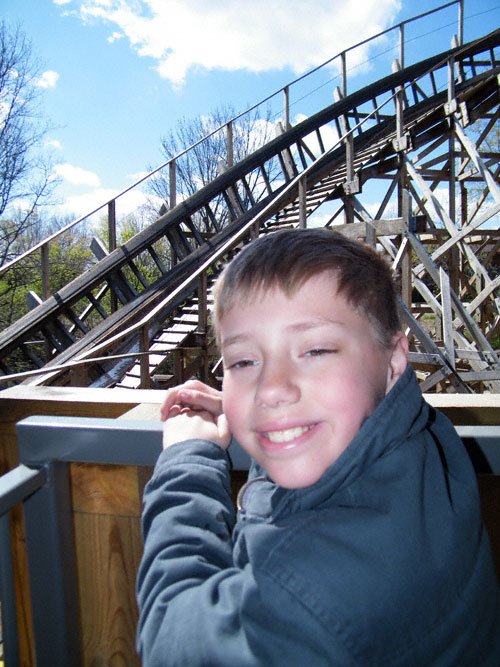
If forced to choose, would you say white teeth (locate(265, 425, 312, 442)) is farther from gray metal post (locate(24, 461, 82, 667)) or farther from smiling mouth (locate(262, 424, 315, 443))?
gray metal post (locate(24, 461, 82, 667))

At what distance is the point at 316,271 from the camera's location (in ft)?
2.83

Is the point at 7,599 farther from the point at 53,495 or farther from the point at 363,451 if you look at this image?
the point at 363,451

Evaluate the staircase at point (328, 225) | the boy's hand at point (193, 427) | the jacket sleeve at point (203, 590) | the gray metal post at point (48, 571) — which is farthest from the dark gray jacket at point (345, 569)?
the staircase at point (328, 225)

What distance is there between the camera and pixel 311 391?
0.80 m

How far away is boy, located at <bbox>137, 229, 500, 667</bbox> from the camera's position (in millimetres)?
593

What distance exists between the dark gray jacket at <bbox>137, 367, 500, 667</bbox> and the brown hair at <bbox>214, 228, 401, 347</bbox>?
0.63ft

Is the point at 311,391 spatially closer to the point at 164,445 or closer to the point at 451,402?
the point at 164,445

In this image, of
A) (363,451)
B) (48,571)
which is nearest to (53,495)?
(48,571)

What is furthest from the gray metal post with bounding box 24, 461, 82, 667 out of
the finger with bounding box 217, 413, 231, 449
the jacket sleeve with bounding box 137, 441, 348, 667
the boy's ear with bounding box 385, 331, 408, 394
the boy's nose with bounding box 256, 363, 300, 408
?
the boy's ear with bounding box 385, 331, 408, 394

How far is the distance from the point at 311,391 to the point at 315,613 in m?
0.34

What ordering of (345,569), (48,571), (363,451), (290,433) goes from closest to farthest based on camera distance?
(345,569) → (363,451) → (290,433) → (48,571)

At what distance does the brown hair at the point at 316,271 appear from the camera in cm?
86

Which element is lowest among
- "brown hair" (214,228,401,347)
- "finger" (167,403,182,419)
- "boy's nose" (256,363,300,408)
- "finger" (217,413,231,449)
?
"finger" (217,413,231,449)

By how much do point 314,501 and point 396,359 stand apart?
36 cm
